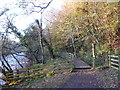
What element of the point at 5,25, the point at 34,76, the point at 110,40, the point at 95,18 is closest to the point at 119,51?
the point at 110,40

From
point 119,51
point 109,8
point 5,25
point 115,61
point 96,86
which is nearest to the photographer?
point 96,86

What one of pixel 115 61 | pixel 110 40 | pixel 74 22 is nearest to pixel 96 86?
pixel 115 61

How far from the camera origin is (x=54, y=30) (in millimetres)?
16141

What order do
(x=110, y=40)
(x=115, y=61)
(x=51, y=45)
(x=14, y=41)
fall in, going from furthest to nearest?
(x=51, y=45)
(x=14, y=41)
(x=110, y=40)
(x=115, y=61)

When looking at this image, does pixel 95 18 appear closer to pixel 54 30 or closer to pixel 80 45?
pixel 54 30

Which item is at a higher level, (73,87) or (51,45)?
(51,45)

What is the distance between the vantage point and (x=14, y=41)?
13211 mm

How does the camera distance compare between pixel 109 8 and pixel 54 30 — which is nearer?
pixel 109 8

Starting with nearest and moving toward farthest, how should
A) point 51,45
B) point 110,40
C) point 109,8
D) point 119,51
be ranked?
point 109,8 → point 119,51 → point 110,40 → point 51,45

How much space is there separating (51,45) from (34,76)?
32.0ft

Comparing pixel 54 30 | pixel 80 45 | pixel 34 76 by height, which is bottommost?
pixel 34 76

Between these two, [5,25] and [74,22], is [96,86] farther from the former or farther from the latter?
[5,25]

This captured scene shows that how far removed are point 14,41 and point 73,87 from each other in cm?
1024

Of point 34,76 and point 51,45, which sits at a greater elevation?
point 51,45
